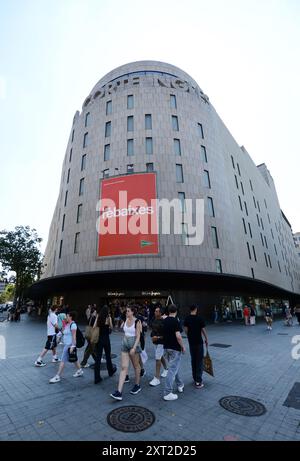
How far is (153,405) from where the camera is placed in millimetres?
4809

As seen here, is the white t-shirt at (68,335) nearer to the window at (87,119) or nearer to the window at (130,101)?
the window at (130,101)

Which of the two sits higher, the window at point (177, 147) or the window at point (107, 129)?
the window at point (107, 129)

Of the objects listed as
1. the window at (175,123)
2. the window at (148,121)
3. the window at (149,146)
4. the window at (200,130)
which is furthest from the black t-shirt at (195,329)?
the window at (200,130)

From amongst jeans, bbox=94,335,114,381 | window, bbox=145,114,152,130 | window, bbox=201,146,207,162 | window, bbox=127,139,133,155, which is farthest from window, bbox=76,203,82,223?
jeans, bbox=94,335,114,381

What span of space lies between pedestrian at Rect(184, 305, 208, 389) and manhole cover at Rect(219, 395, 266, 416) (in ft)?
3.00

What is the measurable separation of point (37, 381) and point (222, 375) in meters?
5.48

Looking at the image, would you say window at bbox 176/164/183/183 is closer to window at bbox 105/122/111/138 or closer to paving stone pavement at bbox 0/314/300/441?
window at bbox 105/122/111/138

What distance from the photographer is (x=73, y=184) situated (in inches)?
1219

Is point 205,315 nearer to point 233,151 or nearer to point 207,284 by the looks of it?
point 207,284

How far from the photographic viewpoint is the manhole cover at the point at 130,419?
12.9ft

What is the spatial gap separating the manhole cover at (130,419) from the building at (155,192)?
49.2 feet

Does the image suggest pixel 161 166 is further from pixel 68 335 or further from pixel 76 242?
pixel 68 335

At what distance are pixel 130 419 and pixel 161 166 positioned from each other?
2532 cm

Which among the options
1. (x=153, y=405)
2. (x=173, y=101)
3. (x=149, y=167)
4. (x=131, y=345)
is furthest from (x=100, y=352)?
(x=173, y=101)
